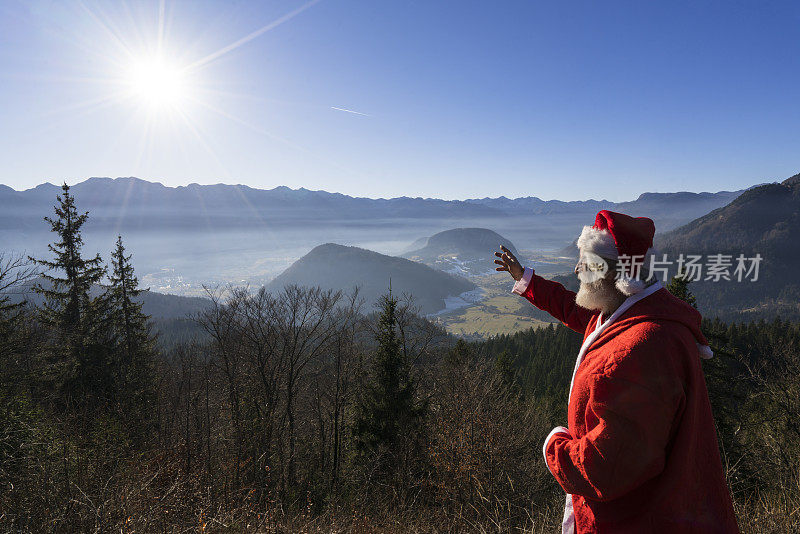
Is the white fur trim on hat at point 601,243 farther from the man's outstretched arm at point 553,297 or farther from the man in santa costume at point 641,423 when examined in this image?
the man's outstretched arm at point 553,297

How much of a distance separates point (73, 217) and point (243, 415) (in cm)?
1289

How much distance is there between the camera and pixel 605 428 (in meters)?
1.44

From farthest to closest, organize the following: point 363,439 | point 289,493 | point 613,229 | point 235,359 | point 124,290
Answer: point 124,290, point 235,359, point 363,439, point 289,493, point 613,229

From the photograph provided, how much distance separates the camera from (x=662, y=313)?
1.57m

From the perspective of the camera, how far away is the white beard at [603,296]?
188 cm

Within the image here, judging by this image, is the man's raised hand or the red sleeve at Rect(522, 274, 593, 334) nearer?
the red sleeve at Rect(522, 274, 593, 334)

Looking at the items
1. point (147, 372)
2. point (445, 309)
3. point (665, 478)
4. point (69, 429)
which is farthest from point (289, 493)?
point (445, 309)

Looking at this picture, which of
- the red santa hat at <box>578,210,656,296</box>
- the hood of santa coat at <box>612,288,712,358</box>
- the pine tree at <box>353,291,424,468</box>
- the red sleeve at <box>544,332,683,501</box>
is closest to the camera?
the red sleeve at <box>544,332,683,501</box>

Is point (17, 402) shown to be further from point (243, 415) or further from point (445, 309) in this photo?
point (445, 309)

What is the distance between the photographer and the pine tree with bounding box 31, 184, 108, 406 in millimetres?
15578

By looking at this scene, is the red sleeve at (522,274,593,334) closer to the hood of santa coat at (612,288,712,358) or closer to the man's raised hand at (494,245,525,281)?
the man's raised hand at (494,245,525,281)

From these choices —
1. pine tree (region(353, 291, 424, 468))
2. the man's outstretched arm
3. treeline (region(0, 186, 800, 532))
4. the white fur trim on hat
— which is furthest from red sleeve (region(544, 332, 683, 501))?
pine tree (region(353, 291, 424, 468))

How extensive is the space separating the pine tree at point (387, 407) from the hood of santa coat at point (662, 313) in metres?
13.0

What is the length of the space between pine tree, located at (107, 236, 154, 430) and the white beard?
21.0 m
